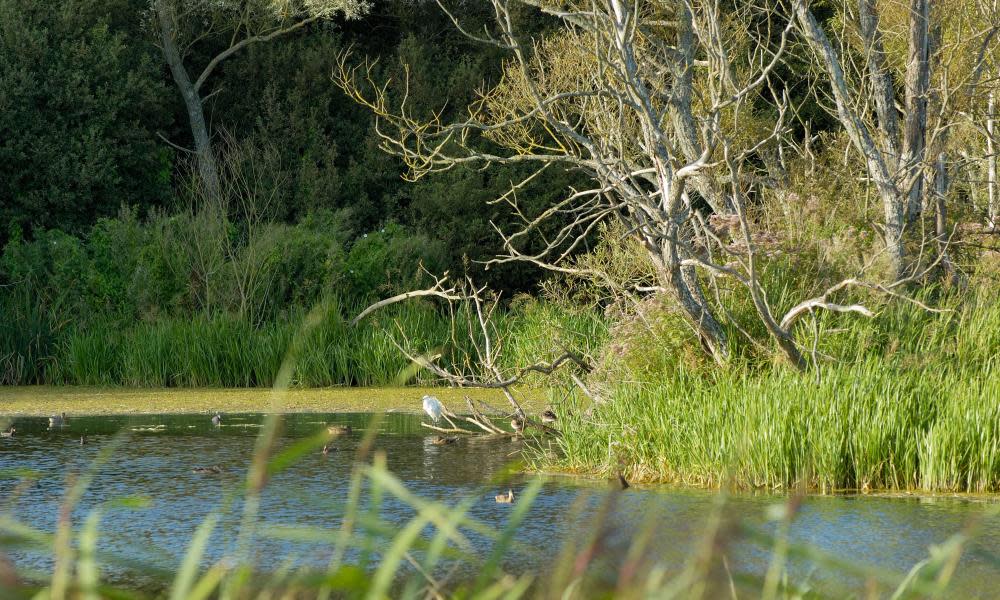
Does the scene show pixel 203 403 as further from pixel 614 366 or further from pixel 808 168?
pixel 808 168

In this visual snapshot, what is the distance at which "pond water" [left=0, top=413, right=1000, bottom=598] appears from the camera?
15.5ft

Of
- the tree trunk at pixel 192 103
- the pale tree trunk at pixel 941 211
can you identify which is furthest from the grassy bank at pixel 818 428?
the tree trunk at pixel 192 103

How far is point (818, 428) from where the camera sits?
6.36m

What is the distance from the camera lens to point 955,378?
6.96 metres

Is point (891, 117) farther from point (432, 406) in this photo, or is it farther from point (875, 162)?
point (432, 406)

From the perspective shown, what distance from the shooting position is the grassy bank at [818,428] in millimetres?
6289

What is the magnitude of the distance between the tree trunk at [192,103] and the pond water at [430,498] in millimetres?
11570

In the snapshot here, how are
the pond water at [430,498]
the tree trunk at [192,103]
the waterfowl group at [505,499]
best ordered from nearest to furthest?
the pond water at [430,498]
the waterfowl group at [505,499]
the tree trunk at [192,103]

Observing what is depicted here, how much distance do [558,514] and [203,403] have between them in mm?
5997

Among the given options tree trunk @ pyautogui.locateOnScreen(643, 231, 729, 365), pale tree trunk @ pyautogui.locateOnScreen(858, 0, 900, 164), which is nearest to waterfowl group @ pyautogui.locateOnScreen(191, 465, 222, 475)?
tree trunk @ pyautogui.locateOnScreen(643, 231, 729, 365)

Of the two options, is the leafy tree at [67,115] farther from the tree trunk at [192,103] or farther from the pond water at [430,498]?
the pond water at [430,498]

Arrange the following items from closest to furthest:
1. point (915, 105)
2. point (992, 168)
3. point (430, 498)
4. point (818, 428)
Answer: point (430, 498)
point (818, 428)
point (915, 105)
point (992, 168)

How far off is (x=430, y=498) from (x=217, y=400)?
559 cm

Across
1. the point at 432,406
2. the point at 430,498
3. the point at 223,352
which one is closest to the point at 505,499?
the point at 430,498
